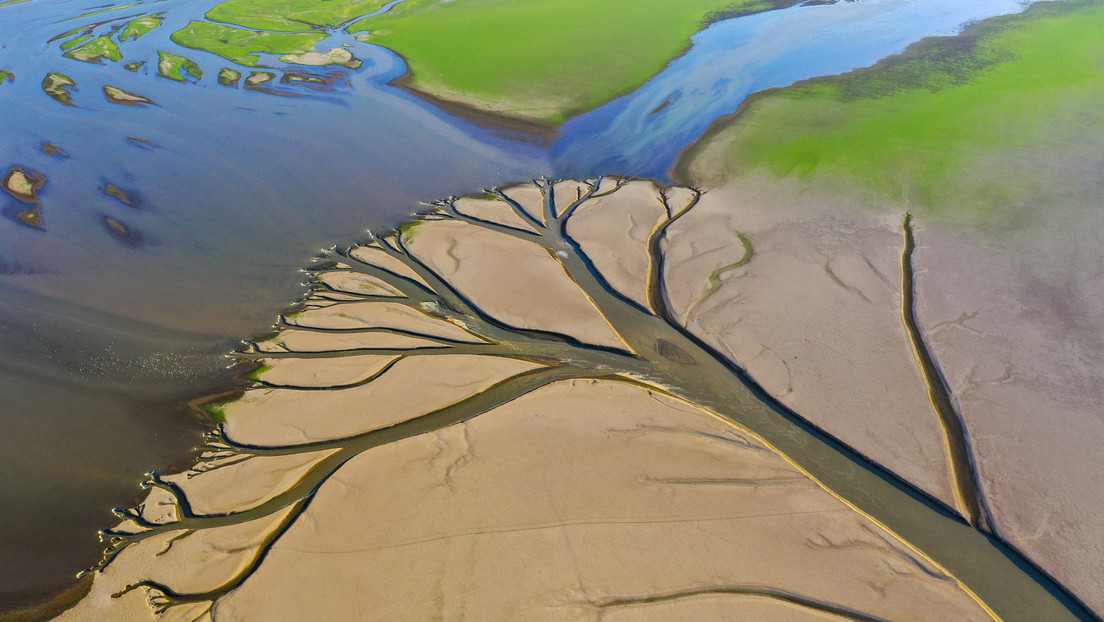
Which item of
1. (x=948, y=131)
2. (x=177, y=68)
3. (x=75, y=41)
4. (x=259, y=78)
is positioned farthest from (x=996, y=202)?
(x=75, y=41)

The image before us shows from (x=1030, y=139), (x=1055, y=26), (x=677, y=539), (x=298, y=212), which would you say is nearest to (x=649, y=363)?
(x=677, y=539)

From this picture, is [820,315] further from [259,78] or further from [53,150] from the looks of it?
[259,78]

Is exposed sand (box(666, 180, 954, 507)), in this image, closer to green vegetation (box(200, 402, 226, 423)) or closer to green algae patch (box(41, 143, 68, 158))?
green vegetation (box(200, 402, 226, 423))

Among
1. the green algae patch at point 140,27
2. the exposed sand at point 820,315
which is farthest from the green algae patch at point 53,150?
the exposed sand at point 820,315

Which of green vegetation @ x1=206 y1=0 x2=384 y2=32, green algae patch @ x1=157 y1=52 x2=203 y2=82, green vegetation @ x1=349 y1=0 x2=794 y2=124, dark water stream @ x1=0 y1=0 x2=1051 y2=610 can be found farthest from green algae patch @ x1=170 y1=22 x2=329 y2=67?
green vegetation @ x1=349 y1=0 x2=794 y2=124

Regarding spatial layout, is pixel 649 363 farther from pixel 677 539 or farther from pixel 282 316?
pixel 282 316

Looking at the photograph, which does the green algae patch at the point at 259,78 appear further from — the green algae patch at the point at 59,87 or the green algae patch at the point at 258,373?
the green algae patch at the point at 258,373
